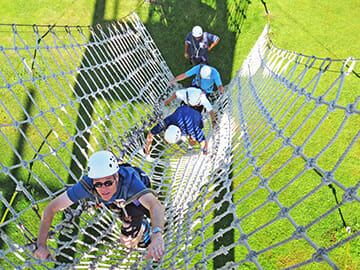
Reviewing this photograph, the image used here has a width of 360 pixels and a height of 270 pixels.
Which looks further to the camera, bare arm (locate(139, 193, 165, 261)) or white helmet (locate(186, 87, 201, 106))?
white helmet (locate(186, 87, 201, 106))

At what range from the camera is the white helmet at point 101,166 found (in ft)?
3.99

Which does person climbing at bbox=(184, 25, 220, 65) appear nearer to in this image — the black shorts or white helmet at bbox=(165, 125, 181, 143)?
white helmet at bbox=(165, 125, 181, 143)

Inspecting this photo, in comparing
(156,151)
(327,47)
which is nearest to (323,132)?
(327,47)

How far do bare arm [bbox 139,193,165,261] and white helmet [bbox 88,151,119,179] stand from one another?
20cm

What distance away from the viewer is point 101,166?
122 cm

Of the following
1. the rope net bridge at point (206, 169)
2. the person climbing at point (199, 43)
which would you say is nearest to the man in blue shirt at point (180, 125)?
the rope net bridge at point (206, 169)

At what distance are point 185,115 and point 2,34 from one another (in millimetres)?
2752

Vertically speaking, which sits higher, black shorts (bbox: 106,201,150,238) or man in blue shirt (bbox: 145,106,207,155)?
man in blue shirt (bbox: 145,106,207,155)

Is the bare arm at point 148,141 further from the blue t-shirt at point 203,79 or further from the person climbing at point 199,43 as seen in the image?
the person climbing at point 199,43

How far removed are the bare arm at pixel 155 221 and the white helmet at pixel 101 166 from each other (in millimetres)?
202

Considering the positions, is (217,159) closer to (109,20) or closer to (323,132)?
(323,132)

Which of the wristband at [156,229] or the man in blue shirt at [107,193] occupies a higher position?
the man in blue shirt at [107,193]

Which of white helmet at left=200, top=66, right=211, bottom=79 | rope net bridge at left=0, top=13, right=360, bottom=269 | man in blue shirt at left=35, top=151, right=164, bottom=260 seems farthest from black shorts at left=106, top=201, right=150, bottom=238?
white helmet at left=200, top=66, right=211, bottom=79

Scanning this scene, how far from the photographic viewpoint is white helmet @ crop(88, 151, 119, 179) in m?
1.22
